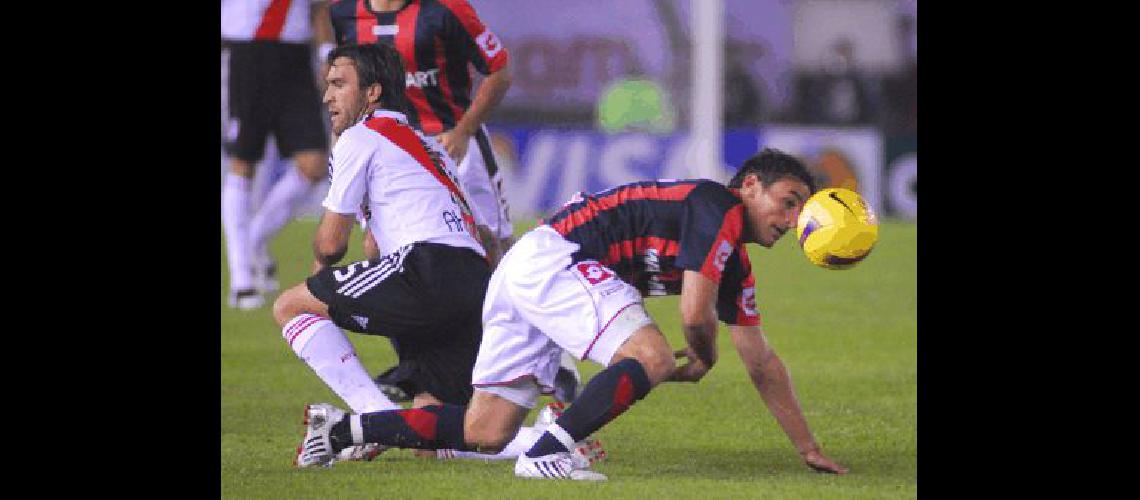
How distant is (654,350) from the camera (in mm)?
6227

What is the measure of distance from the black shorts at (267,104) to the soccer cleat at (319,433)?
5.80 m

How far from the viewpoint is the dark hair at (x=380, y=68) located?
7.04m

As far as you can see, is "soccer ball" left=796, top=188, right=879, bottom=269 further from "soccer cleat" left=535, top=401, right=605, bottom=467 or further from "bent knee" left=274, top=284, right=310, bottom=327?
"bent knee" left=274, top=284, right=310, bottom=327

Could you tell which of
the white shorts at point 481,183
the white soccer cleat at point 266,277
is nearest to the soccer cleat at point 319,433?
the white shorts at point 481,183

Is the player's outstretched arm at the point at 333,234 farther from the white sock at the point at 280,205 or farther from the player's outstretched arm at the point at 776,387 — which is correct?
the white sock at the point at 280,205

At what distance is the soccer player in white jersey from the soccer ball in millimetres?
1256

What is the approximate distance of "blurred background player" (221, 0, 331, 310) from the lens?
12.2 meters

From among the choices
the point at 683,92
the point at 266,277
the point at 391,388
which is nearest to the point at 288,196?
the point at 266,277

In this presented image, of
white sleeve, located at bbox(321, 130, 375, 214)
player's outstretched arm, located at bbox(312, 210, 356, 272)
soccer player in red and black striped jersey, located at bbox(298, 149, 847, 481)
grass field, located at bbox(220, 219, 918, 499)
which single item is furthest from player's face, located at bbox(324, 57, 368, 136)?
grass field, located at bbox(220, 219, 918, 499)

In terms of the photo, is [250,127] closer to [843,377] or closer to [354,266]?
[843,377]

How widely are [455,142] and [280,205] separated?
157 inches

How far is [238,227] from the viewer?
12094 mm
